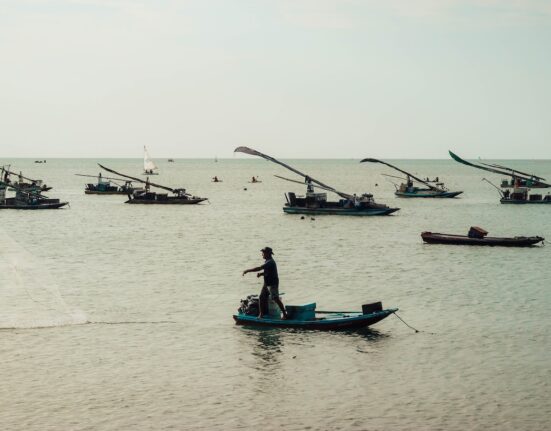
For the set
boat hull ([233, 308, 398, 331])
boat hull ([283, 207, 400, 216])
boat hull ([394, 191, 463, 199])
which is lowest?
boat hull ([233, 308, 398, 331])

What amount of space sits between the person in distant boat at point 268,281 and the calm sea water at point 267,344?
2.70ft

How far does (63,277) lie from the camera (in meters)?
39.1

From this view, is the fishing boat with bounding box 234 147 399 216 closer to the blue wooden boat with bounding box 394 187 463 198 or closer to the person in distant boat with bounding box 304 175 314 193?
the person in distant boat with bounding box 304 175 314 193

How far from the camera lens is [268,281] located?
2427 cm

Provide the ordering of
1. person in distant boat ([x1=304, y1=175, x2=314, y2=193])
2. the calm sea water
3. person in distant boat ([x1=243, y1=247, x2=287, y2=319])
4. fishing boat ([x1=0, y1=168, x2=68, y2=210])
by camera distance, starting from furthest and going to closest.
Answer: fishing boat ([x1=0, y1=168, x2=68, y2=210]) < person in distant boat ([x1=304, y1=175, x2=314, y2=193]) < person in distant boat ([x1=243, y1=247, x2=287, y2=319]) < the calm sea water

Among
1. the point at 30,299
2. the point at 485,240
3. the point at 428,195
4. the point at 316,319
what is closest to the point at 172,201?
the point at 428,195

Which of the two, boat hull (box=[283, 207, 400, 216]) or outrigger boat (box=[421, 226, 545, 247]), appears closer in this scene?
outrigger boat (box=[421, 226, 545, 247])

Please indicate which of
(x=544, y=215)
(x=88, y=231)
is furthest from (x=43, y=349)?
(x=544, y=215)

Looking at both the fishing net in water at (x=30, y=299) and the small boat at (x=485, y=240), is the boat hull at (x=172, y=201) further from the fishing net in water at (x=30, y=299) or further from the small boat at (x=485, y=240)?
the fishing net in water at (x=30, y=299)

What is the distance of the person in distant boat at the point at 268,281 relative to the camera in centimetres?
2389

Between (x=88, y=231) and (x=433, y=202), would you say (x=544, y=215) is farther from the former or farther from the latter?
(x=88, y=231)

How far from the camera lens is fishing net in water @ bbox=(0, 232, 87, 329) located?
89.7 ft

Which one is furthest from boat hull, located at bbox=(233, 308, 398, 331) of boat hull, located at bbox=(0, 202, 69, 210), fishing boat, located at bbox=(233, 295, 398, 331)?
boat hull, located at bbox=(0, 202, 69, 210)

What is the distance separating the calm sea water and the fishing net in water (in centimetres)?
8
